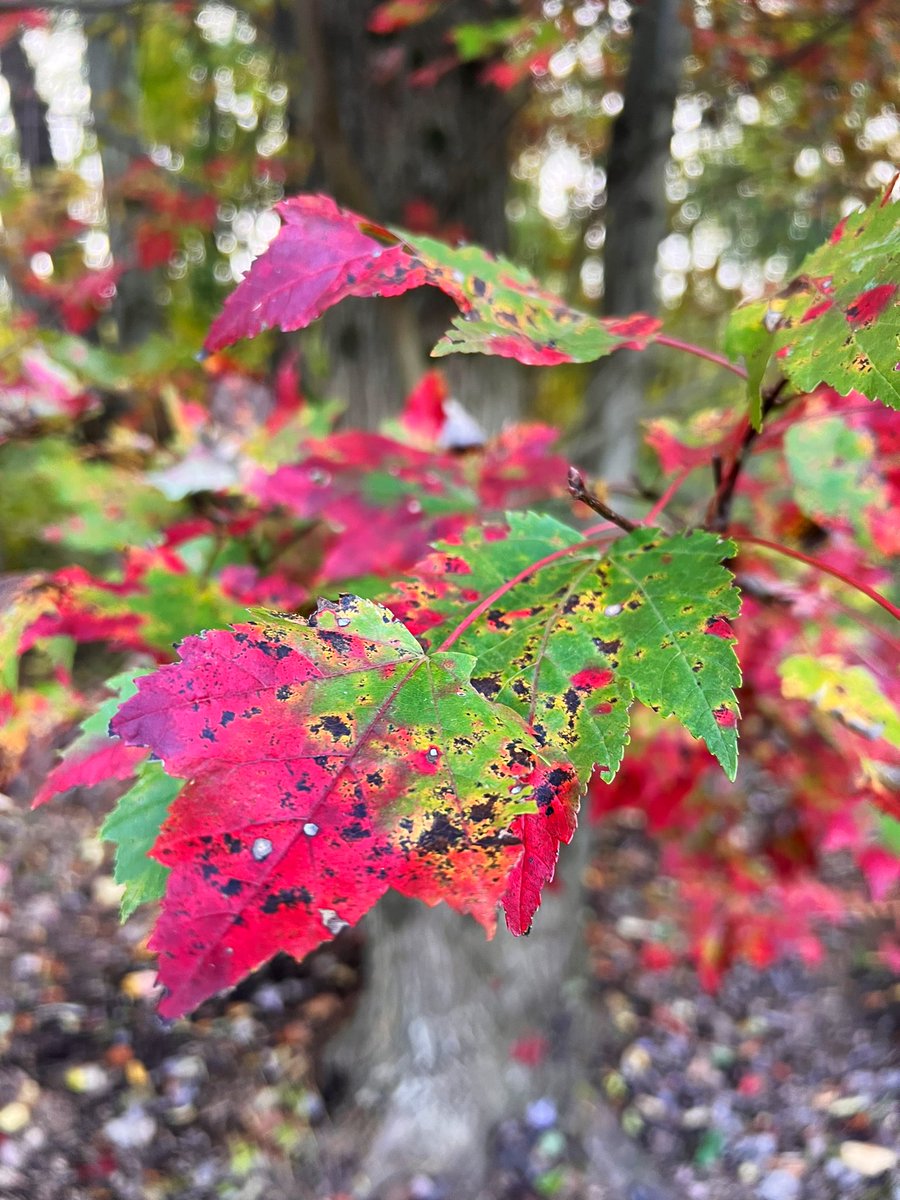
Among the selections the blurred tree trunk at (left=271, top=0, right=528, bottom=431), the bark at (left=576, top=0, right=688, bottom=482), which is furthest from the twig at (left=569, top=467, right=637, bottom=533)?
the blurred tree trunk at (left=271, top=0, right=528, bottom=431)

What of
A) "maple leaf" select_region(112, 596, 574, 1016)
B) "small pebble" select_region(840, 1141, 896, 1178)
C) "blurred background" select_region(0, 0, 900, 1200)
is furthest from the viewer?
"small pebble" select_region(840, 1141, 896, 1178)

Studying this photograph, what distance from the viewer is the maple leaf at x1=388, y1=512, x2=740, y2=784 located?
1.42 ft

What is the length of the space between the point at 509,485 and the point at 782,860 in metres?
1.14

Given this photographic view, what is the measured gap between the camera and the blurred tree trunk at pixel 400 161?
1746 millimetres

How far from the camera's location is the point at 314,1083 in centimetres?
183

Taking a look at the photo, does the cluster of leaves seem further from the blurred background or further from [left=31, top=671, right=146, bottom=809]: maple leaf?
the blurred background

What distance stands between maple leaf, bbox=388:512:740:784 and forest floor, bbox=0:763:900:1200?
123cm

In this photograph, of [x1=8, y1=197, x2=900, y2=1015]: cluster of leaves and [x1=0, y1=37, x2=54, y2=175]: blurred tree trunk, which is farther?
[x1=0, y1=37, x2=54, y2=175]: blurred tree trunk

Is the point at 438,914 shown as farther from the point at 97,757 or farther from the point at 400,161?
the point at 400,161

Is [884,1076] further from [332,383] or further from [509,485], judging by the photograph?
[332,383]

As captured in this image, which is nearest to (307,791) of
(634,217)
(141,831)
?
(141,831)

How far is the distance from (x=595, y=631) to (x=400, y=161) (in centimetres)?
171

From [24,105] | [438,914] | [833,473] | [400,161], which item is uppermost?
[24,105]

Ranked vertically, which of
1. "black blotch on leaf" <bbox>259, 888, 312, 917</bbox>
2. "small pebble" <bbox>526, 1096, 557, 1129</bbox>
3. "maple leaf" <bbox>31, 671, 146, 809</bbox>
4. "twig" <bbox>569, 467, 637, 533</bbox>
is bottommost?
"small pebble" <bbox>526, 1096, 557, 1129</bbox>
